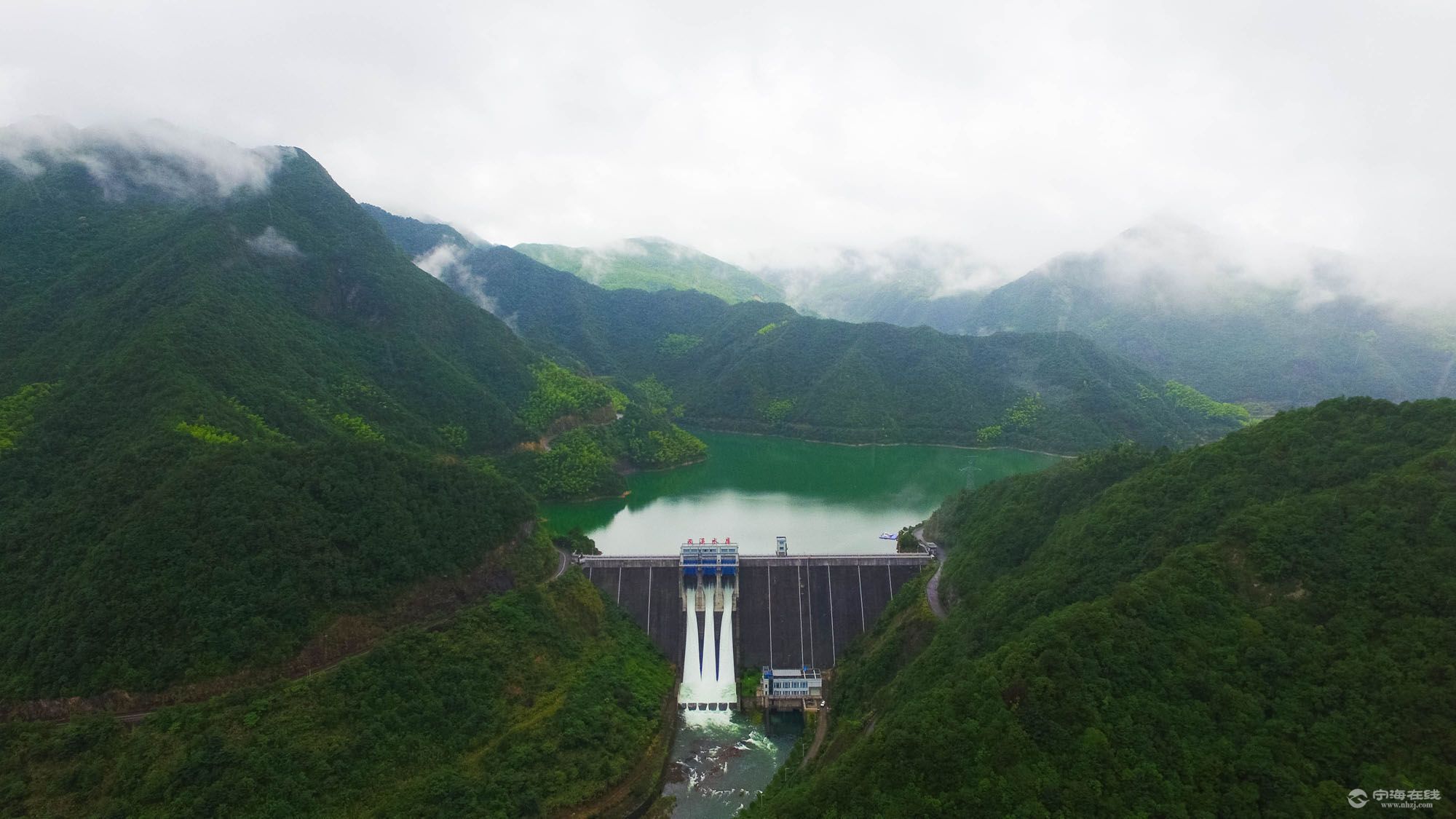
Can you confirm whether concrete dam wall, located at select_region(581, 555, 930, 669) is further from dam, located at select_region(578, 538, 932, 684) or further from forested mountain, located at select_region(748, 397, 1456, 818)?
forested mountain, located at select_region(748, 397, 1456, 818)

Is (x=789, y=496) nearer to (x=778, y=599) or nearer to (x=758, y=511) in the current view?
(x=758, y=511)

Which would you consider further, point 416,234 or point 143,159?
point 416,234

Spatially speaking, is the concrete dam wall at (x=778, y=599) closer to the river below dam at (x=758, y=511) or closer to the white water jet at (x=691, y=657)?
the white water jet at (x=691, y=657)

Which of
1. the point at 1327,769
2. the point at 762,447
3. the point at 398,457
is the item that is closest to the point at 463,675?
the point at 398,457

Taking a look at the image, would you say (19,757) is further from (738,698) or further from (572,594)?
(738,698)

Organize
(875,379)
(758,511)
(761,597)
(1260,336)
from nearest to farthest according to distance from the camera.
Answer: (761,597) < (758,511) < (875,379) < (1260,336)

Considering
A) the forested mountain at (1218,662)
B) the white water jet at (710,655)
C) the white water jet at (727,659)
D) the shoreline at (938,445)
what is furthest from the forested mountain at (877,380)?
the forested mountain at (1218,662)

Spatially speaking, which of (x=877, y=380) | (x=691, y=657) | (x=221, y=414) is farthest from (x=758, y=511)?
(x=877, y=380)
